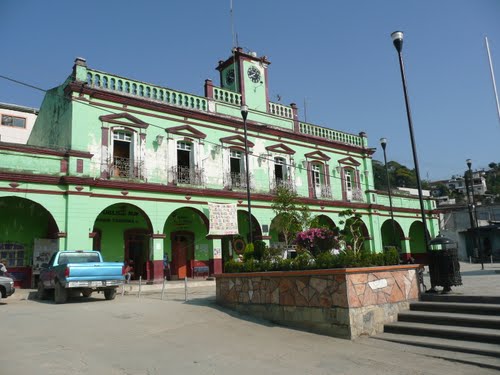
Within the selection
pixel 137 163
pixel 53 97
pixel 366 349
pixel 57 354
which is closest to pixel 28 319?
pixel 57 354

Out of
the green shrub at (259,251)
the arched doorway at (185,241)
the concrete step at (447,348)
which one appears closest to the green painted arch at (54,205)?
the arched doorway at (185,241)

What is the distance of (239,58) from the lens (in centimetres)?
2312

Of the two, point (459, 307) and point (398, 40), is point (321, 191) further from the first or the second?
point (459, 307)

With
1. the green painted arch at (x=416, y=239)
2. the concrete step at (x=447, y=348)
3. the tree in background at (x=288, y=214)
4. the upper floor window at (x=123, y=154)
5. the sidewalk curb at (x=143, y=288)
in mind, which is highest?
the upper floor window at (x=123, y=154)

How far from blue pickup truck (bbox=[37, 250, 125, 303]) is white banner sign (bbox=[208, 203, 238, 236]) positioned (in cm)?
663

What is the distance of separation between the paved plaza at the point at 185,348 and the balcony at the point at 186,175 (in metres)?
9.64

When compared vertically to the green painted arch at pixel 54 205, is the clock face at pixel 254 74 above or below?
above

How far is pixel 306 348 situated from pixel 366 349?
3.16 feet

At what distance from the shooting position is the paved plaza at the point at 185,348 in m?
5.68

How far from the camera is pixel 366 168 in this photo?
27.7m

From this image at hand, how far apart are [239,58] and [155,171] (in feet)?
28.5

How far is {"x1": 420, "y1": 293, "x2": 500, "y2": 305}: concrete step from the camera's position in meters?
7.48

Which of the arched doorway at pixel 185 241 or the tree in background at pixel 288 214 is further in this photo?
the arched doorway at pixel 185 241

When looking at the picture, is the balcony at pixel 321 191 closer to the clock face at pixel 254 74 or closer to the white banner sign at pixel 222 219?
the white banner sign at pixel 222 219
